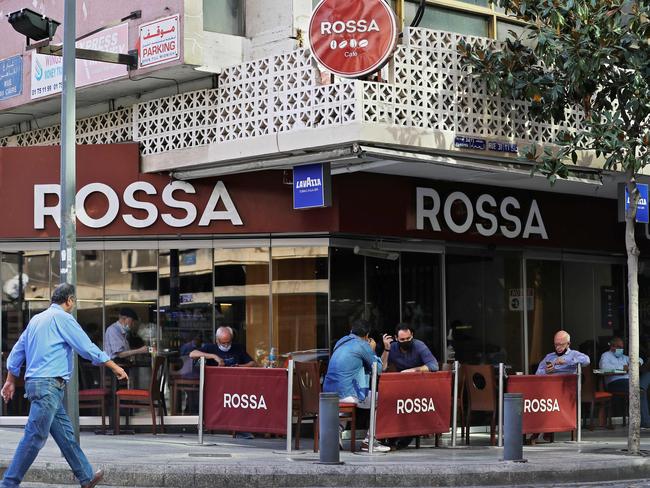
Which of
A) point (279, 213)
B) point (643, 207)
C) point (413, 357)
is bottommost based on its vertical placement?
point (413, 357)

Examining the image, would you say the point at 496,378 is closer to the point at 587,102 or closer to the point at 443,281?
the point at 443,281

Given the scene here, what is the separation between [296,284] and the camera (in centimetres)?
1655

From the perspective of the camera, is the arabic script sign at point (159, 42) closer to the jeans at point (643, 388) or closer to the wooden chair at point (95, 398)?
the wooden chair at point (95, 398)

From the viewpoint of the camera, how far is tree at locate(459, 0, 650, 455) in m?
14.2

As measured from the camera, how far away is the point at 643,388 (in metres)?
18.8

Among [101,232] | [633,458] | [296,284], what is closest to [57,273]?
[101,232]

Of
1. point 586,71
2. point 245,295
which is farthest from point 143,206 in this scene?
point 586,71

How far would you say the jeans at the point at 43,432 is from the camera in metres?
9.94

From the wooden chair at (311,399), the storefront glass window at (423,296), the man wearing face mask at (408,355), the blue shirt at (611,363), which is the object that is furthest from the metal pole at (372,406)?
the blue shirt at (611,363)

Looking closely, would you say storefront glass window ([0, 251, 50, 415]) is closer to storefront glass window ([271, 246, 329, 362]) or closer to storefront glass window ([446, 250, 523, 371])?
storefront glass window ([271, 246, 329, 362])

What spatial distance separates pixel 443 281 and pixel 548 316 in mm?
2413

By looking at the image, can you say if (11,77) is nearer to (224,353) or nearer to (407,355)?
(224,353)

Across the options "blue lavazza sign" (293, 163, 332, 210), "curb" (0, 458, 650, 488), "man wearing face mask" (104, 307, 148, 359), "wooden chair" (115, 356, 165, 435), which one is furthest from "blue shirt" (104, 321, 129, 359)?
"curb" (0, 458, 650, 488)

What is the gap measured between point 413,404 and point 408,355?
48.3 inches
